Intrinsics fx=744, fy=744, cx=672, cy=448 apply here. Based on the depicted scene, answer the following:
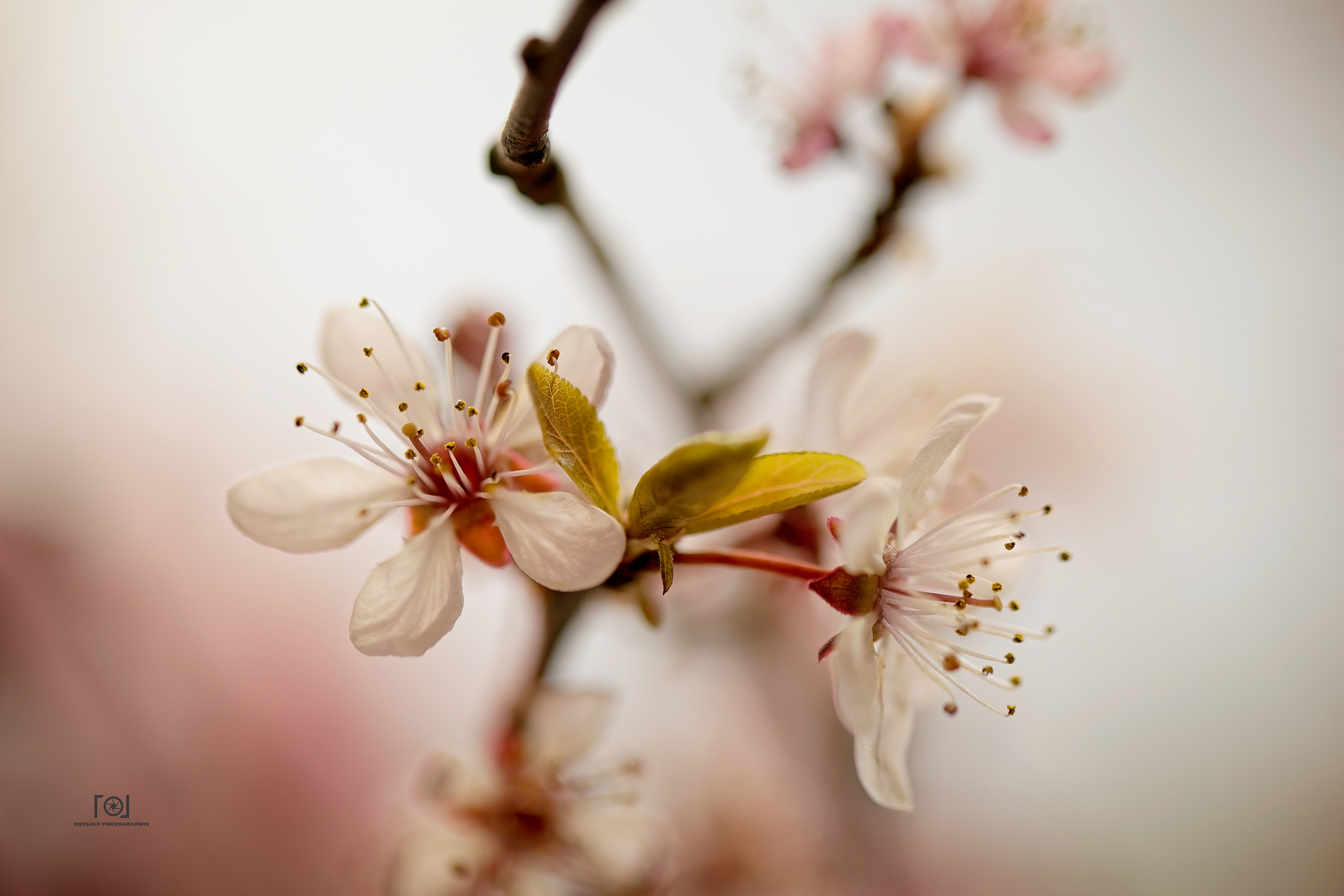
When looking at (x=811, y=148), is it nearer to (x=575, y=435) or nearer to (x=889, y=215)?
(x=889, y=215)

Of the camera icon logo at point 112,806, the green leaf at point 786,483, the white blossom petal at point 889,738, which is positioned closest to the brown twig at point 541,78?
the green leaf at point 786,483

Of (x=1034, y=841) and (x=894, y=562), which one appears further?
(x=1034, y=841)

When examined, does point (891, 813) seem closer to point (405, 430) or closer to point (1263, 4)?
point (405, 430)

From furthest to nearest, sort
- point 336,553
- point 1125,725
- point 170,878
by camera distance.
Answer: point 1125,725
point 336,553
point 170,878

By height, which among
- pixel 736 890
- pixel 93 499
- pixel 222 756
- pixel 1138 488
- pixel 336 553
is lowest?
pixel 736 890

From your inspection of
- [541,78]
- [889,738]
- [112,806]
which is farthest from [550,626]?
[112,806]

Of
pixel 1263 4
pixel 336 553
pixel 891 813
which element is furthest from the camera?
pixel 1263 4

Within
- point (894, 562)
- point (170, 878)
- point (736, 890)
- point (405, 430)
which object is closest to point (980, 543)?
point (894, 562)
